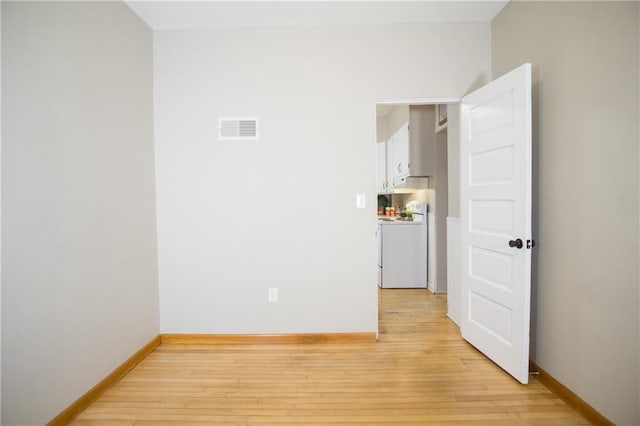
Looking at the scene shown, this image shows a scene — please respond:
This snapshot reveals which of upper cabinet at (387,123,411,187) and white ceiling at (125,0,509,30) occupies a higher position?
white ceiling at (125,0,509,30)

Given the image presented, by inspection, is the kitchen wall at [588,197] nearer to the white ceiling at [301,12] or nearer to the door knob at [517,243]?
the door knob at [517,243]

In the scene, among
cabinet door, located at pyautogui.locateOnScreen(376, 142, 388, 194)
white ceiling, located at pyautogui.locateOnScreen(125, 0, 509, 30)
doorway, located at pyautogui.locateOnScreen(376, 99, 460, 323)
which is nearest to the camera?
white ceiling, located at pyautogui.locateOnScreen(125, 0, 509, 30)

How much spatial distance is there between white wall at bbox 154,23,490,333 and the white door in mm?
509

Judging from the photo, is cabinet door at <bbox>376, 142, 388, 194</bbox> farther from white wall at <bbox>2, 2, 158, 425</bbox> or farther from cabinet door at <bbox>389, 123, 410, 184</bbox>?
white wall at <bbox>2, 2, 158, 425</bbox>

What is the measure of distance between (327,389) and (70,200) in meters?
1.92

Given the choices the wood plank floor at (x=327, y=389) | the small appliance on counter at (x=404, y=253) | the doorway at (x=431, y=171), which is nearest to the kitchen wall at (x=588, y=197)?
the wood plank floor at (x=327, y=389)

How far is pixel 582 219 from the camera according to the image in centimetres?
160

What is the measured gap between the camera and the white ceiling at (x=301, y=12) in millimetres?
2156

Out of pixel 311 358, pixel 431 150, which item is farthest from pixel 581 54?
pixel 311 358

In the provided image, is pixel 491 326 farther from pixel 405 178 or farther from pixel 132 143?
pixel 132 143

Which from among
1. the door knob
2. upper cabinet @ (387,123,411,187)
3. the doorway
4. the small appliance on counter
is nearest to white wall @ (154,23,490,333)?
the door knob

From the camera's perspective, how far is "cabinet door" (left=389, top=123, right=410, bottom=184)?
384cm

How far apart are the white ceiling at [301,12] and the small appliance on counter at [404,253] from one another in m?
2.37

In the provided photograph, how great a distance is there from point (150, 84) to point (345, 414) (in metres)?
2.83
